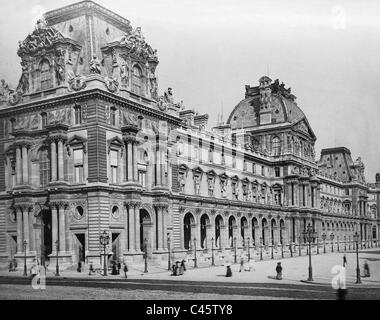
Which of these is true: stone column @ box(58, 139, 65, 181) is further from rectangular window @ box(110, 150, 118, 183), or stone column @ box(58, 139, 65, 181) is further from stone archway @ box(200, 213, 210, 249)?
stone archway @ box(200, 213, 210, 249)

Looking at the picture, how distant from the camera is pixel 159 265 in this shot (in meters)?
50.9

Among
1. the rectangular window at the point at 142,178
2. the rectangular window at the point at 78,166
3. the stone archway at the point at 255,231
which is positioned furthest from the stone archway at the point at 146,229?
the stone archway at the point at 255,231

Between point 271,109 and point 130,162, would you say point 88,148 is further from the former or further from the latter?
point 271,109

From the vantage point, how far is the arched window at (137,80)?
51844 millimetres

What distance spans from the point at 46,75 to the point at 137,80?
826 cm

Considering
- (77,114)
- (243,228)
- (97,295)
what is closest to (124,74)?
(77,114)

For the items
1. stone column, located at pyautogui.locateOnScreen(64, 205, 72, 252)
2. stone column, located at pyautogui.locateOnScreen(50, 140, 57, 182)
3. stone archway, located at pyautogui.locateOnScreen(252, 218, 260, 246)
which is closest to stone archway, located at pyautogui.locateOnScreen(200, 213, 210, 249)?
stone archway, located at pyautogui.locateOnScreen(252, 218, 260, 246)

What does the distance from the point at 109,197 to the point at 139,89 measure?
11.4 m

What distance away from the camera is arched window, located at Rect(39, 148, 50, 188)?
49.0m

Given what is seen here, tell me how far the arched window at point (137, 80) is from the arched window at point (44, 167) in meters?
9.83

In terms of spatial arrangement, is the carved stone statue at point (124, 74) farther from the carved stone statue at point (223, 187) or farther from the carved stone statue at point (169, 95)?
the carved stone statue at point (223, 187)

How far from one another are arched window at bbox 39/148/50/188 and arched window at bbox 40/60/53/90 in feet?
18.6

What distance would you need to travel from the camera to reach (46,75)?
49.8 m
